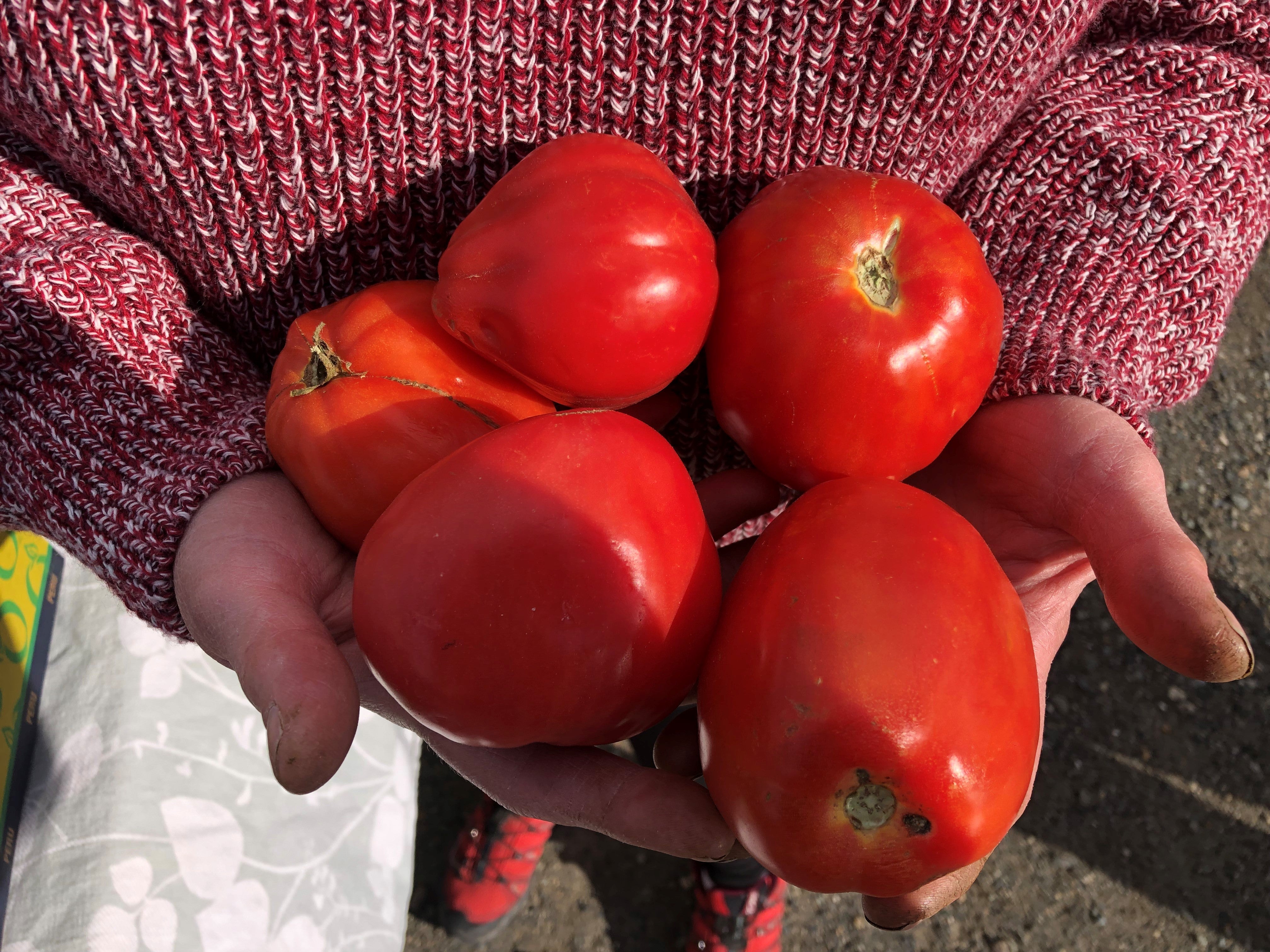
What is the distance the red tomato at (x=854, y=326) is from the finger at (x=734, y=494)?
0.11m

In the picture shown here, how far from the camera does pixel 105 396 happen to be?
3.39 ft

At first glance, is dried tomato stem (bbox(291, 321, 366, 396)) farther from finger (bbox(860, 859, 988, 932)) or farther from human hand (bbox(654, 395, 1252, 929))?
finger (bbox(860, 859, 988, 932))

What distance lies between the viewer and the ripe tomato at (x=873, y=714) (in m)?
0.74

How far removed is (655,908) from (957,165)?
1.65m

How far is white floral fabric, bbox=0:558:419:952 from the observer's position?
1.51m

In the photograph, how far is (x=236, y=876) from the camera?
1.68 metres

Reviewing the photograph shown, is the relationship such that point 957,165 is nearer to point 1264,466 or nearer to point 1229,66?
point 1229,66

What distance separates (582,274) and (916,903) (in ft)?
2.14

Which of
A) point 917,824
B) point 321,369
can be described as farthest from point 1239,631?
point 321,369

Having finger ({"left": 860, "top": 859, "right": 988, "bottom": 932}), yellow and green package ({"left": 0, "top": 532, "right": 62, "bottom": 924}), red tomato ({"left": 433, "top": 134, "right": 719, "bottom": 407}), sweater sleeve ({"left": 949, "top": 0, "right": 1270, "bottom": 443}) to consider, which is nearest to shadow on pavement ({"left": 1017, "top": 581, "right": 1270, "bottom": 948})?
sweater sleeve ({"left": 949, "top": 0, "right": 1270, "bottom": 443})

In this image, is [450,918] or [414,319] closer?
[414,319]

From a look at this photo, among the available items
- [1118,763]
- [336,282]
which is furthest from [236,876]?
[1118,763]

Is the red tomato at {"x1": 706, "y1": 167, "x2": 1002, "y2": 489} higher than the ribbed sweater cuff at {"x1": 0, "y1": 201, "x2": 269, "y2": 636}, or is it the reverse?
the red tomato at {"x1": 706, "y1": 167, "x2": 1002, "y2": 489}

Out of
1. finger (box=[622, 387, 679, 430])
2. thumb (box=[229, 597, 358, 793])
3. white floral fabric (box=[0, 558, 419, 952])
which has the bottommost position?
white floral fabric (box=[0, 558, 419, 952])
